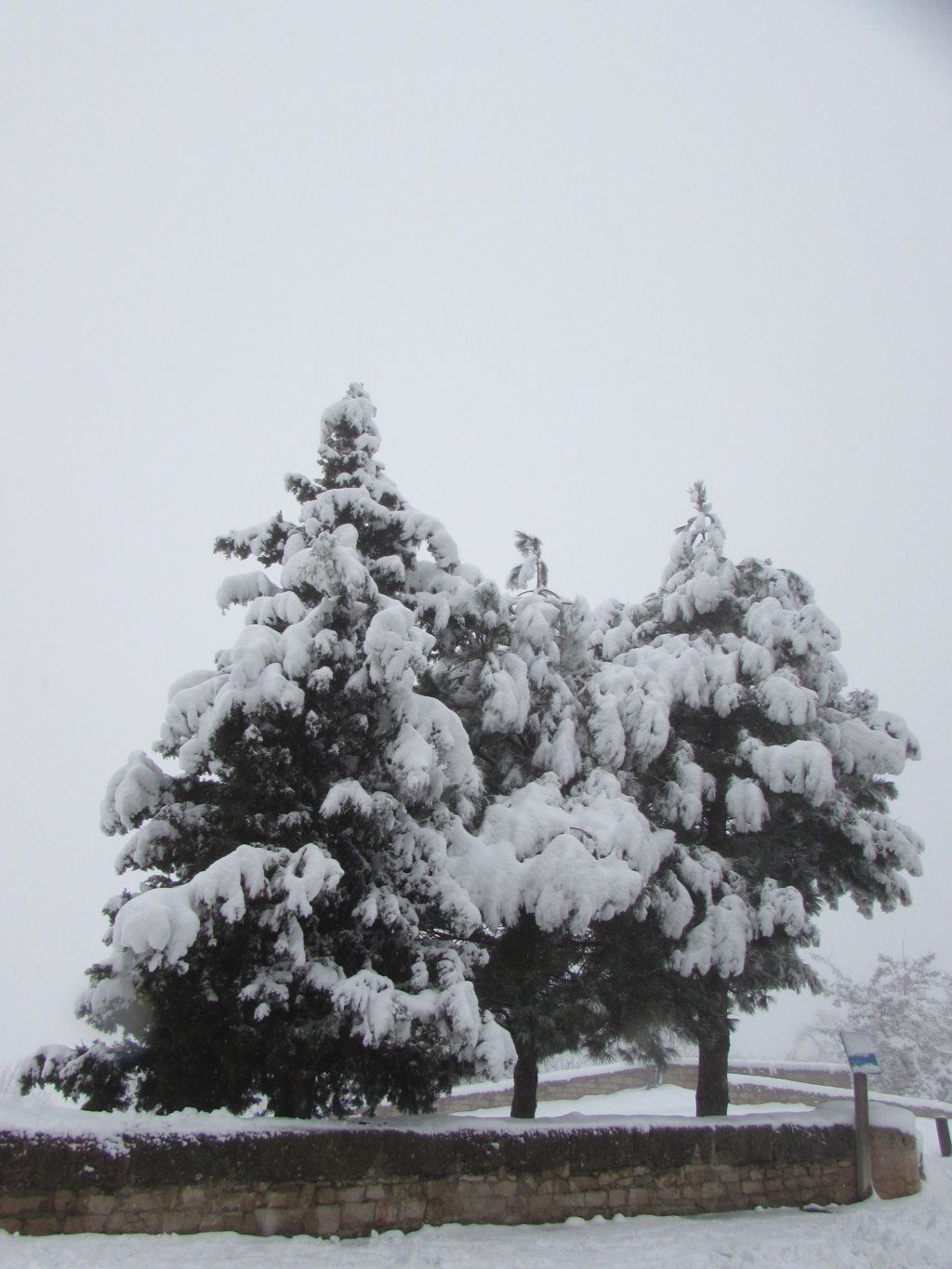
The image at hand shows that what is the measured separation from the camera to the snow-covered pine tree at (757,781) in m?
9.93

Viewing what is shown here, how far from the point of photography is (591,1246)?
636 cm

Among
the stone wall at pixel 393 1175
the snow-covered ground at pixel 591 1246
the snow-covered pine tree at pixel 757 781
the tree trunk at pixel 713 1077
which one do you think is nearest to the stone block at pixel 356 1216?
the stone wall at pixel 393 1175

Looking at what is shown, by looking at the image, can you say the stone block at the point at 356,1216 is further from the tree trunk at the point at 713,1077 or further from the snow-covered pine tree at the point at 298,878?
the tree trunk at the point at 713,1077

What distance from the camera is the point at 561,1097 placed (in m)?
19.8

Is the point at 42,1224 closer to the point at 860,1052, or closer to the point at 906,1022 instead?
the point at 860,1052

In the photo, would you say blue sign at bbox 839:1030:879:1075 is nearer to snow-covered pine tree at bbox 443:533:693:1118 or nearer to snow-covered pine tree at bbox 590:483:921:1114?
snow-covered pine tree at bbox 590:483:921:1114

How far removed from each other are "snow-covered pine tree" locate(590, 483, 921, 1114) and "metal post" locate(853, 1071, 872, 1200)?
5.20 ft

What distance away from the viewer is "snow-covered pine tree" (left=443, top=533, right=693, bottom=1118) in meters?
8.05

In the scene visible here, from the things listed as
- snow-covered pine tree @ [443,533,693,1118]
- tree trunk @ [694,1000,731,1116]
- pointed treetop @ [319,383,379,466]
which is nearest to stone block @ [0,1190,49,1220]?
snow-covered pine tree @ [443,533,693,1118]

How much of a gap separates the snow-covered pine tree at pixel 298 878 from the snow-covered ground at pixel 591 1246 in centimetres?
120

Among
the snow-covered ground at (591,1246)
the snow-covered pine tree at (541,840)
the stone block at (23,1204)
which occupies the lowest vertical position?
the snow-covered ground at (591,1246)

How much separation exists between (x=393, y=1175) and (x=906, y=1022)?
25846 millimetres

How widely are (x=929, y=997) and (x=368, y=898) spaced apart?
27361 millimetres

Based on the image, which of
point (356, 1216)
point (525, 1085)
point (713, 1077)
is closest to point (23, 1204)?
point (356, 1216)
